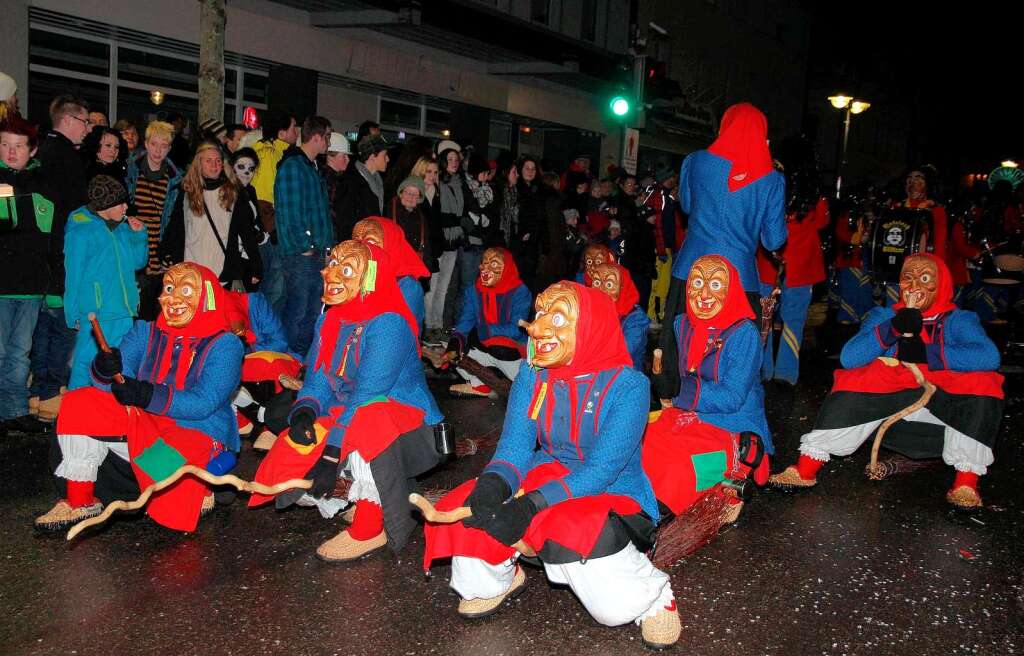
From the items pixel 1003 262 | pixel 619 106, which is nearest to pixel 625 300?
pixel 1003 262

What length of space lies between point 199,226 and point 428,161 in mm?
2720

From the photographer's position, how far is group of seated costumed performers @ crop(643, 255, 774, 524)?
4.72 metres

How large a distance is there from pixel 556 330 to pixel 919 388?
299 centimetres

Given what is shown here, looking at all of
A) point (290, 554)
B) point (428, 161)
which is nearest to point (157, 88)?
point (428, 161)

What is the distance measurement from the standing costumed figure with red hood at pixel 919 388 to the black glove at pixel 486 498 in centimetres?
274

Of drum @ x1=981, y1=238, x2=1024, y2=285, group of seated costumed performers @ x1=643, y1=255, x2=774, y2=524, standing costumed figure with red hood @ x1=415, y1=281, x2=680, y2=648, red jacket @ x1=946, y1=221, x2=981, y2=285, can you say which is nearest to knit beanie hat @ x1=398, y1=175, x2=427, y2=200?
group of seated costumed performers @ x1=643, y1=255, x2=774, y2=524

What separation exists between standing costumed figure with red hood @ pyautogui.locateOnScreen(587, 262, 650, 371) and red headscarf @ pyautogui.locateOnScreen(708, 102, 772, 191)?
3.82ft

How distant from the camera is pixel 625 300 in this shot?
6.96m

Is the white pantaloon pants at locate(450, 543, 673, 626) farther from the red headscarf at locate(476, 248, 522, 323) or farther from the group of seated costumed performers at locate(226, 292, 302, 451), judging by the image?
the red headscarf at locate(476, 248, 522, 323)

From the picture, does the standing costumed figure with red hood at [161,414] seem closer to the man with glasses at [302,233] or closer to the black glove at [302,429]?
the black glove at [302,429]

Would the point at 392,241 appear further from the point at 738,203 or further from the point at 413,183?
the point at 413,183

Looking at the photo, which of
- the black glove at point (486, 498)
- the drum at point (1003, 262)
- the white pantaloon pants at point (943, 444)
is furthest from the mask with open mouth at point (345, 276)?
the drum at point (1003, 262)

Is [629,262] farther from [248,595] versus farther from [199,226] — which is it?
[248,595]

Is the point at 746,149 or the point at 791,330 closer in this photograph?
the point at 746,149
